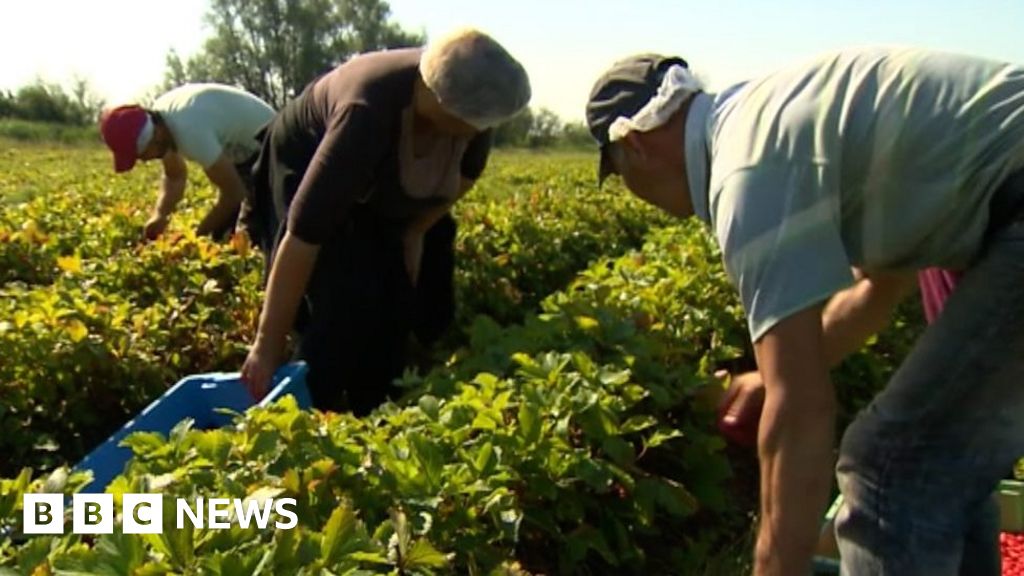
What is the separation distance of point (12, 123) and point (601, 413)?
40128mm

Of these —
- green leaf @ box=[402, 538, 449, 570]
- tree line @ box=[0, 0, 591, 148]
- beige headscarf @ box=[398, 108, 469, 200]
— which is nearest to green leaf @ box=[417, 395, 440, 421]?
green leaf @ box=[402, 538, 449, 570]

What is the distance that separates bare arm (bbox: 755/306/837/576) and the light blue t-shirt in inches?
1.8

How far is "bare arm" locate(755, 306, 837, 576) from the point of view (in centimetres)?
177

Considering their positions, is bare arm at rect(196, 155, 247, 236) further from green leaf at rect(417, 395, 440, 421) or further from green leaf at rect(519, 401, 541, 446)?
green leaf at rect(519, 401, 541, 446)

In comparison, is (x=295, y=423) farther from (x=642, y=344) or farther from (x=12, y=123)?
(x=12, y=123)

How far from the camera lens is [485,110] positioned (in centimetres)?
334

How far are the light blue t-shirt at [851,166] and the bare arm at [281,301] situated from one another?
1702mm

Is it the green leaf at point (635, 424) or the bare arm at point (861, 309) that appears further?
the green leaf at point (635, 424)

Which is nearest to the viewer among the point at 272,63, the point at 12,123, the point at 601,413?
the point at 601,413

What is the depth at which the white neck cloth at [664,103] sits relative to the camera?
2.03 meters

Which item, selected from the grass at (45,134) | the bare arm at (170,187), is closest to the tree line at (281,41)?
the grass at (45,134)

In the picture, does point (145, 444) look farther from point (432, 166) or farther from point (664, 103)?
point (432, 166)

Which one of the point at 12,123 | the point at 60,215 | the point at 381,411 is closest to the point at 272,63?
the point at 12,123

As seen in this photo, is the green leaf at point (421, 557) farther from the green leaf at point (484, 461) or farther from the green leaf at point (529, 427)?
the green leaf at point (529, 427)
